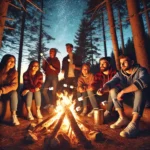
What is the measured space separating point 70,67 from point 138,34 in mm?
3463

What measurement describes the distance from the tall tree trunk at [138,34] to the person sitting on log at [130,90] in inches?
47.6

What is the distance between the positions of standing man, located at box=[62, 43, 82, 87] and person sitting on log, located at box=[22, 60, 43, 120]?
2.01 meters

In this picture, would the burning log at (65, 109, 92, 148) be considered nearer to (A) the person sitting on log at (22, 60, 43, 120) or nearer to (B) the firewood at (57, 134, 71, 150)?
(B) the firewood at (57, 134, 71, 150)

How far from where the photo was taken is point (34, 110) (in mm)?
5316

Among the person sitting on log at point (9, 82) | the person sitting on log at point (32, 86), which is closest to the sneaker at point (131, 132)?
the person sitting on log at point (32, 86)

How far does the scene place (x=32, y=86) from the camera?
16.7 ft

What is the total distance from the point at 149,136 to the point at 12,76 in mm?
4055

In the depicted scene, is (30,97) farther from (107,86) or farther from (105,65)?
(105,65)

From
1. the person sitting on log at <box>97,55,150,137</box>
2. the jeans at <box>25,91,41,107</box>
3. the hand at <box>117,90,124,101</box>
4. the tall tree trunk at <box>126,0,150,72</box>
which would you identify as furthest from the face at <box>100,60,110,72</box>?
the jeans at <box>25,91,41,107</box>

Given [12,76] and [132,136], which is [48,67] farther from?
[132,136]

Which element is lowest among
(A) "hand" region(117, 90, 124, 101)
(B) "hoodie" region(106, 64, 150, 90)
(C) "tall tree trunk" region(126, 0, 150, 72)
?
(A) "hand" region(117, 90, 124, 101)

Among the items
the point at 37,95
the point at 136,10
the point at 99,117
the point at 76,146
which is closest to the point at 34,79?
the point at 37,95

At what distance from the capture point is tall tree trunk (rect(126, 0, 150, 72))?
4.83m

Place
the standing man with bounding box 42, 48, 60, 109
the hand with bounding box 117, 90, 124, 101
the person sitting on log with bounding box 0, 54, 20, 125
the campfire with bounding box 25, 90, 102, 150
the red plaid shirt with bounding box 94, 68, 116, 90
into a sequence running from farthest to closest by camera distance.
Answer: the standing man with bounding box 42, 48, 60, 109 → the red plaid shirt with bounding box 94, 68, 116, 90 → the person sitting on log with bounding box 0, 54, 20, 125 → the hand with bounding box 117, 90, 124, 101 → the campfire with bounding box 25, 90, 102, 150
